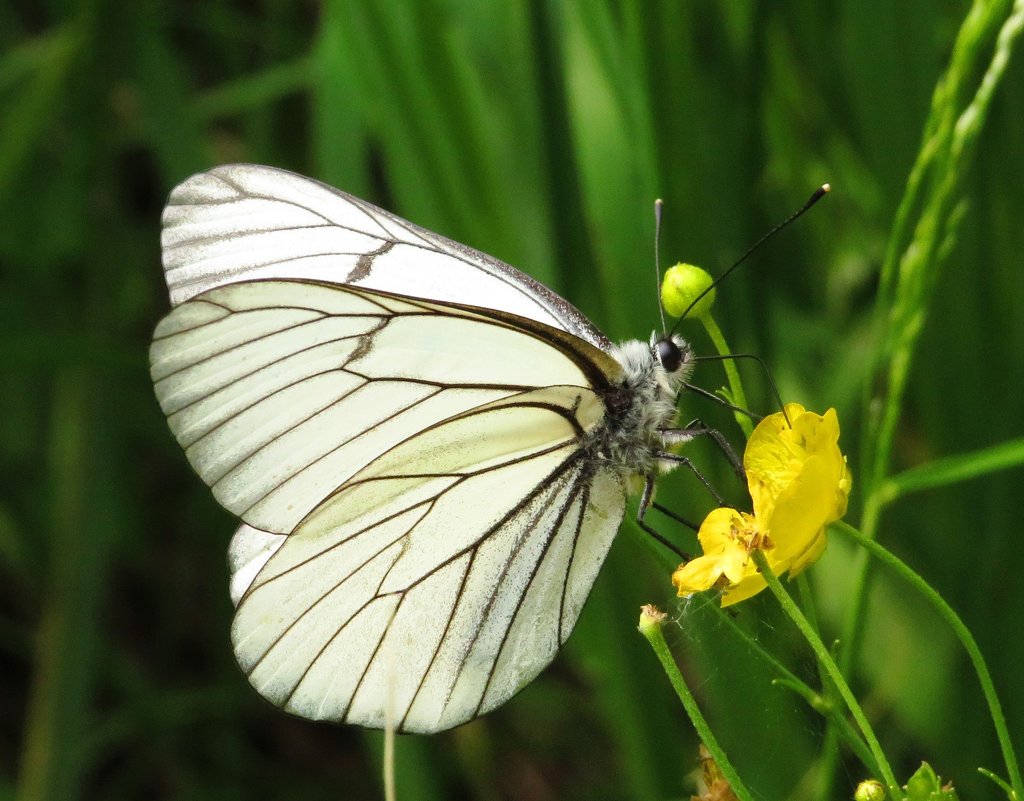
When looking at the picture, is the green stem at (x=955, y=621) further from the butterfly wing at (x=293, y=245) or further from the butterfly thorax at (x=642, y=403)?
the butterfly wing at (x=293, y=245)

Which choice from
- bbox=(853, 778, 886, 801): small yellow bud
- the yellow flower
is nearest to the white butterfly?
the yellow flower

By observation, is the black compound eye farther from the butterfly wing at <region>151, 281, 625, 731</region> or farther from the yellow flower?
the yellow flower

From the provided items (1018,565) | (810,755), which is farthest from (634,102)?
(810,755)

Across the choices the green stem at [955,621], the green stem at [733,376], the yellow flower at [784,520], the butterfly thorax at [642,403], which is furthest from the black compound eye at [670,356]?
the green stem at [955,621]

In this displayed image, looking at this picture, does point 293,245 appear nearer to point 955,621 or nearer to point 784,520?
point 784,520

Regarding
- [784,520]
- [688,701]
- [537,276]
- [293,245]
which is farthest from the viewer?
[537,276]

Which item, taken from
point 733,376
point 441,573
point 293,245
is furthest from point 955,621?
point 293,245

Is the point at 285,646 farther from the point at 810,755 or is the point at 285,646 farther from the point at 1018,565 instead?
the point at 1018,565
